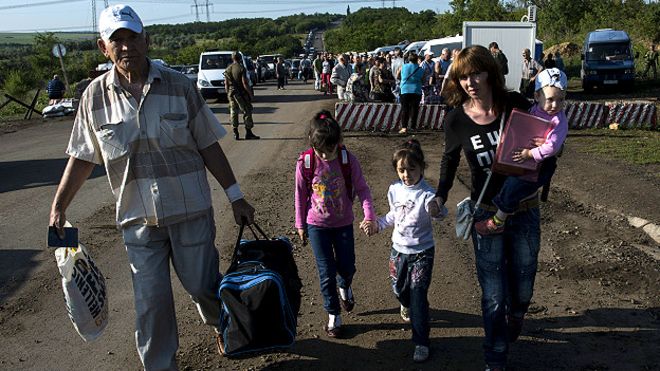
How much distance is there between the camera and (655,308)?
4.74 metres

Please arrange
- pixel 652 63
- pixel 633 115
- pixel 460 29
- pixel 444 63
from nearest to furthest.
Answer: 1. pixel 633 115
2. pixel 444 63
3. pixel 652 63
4. pixel 460 29

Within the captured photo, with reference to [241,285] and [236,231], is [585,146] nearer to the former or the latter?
[236,231]

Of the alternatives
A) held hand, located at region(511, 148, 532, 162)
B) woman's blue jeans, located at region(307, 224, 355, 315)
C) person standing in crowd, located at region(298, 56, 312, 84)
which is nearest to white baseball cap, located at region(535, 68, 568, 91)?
held hand, located at region(511, 148, 532, 162)

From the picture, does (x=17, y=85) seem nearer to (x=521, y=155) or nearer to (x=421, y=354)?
(x=421, y=354)

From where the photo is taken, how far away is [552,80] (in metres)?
3.56

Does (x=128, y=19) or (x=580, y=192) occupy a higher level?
(x=128, y=19)

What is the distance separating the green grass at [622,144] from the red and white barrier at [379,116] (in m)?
3.10

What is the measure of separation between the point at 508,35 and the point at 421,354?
17.4 metres

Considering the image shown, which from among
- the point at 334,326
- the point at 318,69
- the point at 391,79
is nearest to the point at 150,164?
the point at 334,326

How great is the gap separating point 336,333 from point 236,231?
116 inches

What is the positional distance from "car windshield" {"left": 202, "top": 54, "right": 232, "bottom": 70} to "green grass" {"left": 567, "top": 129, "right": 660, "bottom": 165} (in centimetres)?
1558

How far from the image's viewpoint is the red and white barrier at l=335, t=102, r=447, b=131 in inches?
573

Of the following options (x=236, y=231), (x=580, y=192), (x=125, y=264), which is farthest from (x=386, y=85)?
(x=125, y=264)

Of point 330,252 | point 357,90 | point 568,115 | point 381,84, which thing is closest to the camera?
point 330,252
